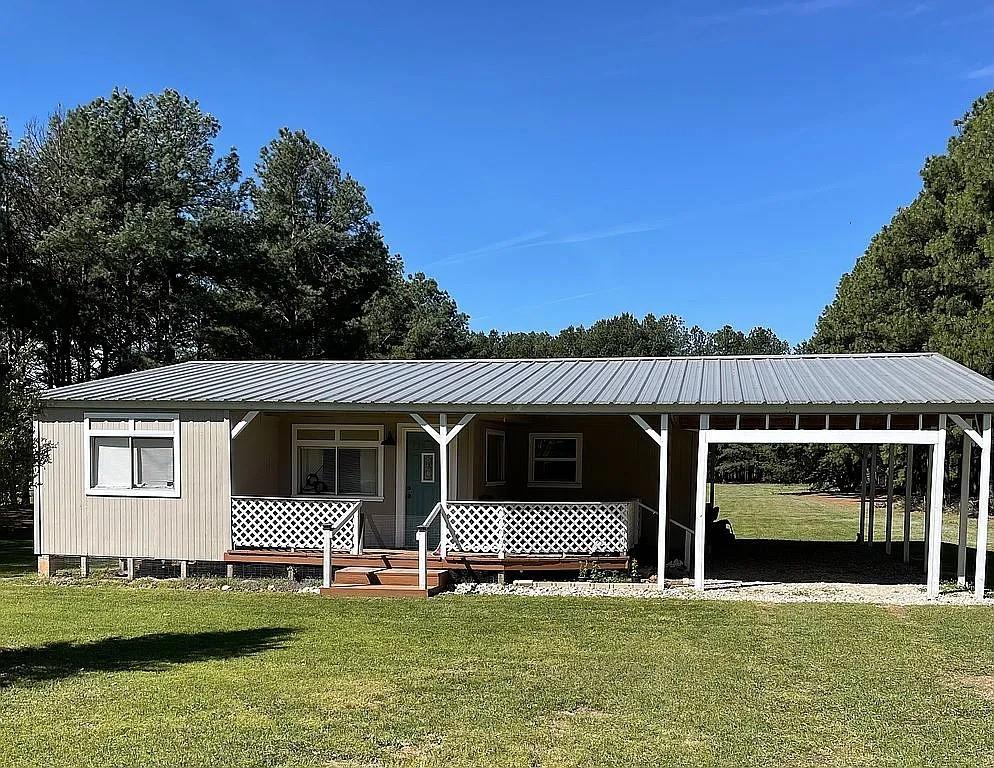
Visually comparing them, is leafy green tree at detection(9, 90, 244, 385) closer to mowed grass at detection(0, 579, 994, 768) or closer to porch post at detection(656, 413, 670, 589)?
mowed grass at detection(0, 579, 994, 768)

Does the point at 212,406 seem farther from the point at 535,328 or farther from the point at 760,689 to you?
the point at 535,328

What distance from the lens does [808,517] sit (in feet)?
97.2

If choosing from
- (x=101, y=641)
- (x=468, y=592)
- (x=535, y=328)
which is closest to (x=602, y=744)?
(x=101, y=641)

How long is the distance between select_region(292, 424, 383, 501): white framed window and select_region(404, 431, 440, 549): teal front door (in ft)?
1.65

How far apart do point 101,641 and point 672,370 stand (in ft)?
35.7

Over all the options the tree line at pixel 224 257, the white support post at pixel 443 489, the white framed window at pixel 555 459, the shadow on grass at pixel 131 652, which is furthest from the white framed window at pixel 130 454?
the tree line at pixel 224 257

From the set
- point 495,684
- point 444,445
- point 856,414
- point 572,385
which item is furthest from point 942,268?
point 495,684

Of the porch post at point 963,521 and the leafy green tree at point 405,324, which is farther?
the leafy green tree at point 405,324

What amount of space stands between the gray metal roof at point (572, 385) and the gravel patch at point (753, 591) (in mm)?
2541

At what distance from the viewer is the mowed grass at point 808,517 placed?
2328 centimetres

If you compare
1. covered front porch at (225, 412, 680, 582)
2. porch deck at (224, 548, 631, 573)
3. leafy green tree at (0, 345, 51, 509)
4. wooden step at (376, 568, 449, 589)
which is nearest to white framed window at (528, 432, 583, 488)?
covered front porch at (225, 412, 680, 582)

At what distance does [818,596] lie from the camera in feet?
42.0

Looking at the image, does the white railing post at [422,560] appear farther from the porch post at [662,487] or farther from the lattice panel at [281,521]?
the porch post at [662,487]

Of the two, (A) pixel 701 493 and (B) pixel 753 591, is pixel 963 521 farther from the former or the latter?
(A) pixel 701 493
